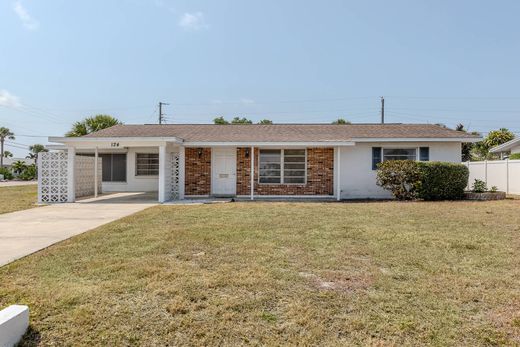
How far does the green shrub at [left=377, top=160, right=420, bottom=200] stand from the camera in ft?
46.3

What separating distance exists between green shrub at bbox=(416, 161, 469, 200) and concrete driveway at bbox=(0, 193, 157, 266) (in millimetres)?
11152

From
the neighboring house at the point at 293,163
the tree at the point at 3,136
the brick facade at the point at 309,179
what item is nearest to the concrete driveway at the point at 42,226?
the neighboring house at the point at 293,163

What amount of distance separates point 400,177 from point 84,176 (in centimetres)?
1442

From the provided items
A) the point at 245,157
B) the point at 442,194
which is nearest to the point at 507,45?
the point at 442,194

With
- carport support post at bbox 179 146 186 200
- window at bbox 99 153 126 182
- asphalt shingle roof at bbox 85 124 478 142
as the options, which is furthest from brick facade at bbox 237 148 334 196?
window at bbox 99 153 126 182

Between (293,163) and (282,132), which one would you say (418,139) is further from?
(282,132)

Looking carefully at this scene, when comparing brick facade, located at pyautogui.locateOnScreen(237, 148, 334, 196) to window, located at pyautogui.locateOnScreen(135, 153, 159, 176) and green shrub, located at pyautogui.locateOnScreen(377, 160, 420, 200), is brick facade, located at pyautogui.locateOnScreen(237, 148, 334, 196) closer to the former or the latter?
green shrub, located at pyautogui.locateOnScreen(377, 160, 420, 200)

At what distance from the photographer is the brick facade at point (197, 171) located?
52.6 ft

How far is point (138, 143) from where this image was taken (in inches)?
559

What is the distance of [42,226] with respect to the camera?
27.2 ft

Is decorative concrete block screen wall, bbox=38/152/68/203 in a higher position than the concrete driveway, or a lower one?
higher

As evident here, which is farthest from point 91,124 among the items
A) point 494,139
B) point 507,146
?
point 494,139

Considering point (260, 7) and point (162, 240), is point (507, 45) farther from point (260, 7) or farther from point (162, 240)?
point (162, 240)

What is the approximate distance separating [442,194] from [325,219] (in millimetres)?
7585
